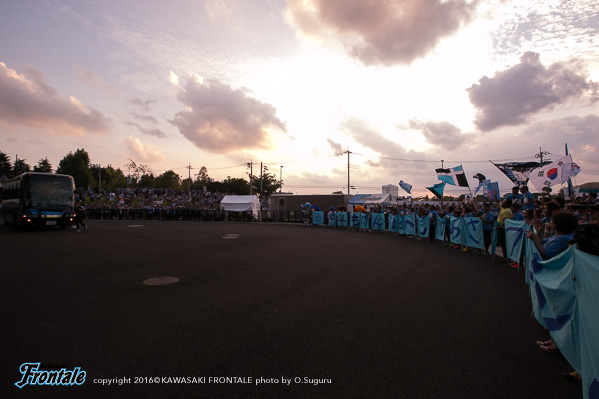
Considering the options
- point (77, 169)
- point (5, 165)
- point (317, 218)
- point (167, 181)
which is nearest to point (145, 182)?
point (167, 181)

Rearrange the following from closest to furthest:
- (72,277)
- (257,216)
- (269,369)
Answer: (269,369) < (72,277) < (257,216)

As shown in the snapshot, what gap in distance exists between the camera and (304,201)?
40062 mm

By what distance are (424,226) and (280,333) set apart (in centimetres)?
1457

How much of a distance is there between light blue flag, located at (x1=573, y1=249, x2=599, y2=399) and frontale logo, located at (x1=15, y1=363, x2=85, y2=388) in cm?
490

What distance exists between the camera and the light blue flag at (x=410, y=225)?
1819 centimetres

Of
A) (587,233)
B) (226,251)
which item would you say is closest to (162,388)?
(587,233)

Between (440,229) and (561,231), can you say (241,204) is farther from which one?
(561,231)

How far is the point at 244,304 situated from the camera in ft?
18.4

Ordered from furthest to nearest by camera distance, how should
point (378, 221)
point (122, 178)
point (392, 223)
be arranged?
point (122, 178) → point (378, 221) → point (392, 223)

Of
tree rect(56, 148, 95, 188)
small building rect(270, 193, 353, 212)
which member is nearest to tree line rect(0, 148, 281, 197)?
tree rect(56, 148, 95, 188)

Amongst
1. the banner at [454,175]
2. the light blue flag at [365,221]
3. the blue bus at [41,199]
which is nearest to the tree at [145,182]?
the blue bus at [41,199]

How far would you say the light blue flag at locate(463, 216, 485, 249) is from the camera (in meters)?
12.0

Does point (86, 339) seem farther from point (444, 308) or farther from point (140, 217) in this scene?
point (140, 217)

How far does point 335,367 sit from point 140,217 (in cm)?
4288
